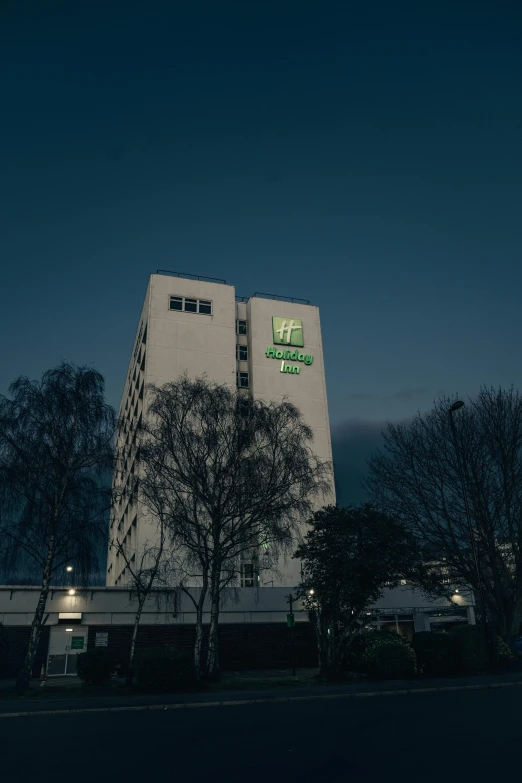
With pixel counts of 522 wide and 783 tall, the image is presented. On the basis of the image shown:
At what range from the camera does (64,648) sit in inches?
1280

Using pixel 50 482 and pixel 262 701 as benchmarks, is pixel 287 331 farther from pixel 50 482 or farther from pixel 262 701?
pixel 262 701

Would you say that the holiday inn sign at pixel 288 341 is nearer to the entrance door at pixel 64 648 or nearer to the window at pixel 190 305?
the window at pixel 190 305

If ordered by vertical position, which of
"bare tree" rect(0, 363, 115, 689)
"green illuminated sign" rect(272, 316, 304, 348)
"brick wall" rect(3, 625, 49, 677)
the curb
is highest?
"green illuminated sign" rect(272, 316, 304, 348)

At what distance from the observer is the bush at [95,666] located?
25.4 m

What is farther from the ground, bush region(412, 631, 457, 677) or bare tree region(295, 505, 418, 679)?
bare tree region(295, 505, 418, 679)

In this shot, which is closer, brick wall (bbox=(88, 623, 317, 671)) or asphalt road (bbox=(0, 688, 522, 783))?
asphalt road (bbox=(0, 688, 522, 783))

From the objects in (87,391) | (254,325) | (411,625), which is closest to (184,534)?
(87,391)

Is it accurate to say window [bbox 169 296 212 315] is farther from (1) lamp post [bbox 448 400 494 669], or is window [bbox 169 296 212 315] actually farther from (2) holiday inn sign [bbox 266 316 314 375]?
(1) lamp post [bbox 448 400 494 669]

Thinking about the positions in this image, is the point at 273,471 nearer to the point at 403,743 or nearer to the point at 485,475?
the point at 485,475

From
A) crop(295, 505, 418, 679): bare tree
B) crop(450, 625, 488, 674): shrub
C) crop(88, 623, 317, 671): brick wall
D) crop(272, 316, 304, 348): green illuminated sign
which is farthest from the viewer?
crop(272, 316, 304, 348): green illuminated sign

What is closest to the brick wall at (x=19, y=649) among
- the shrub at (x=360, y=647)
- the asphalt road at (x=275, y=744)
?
the asphalt road at (x=275, y=744)

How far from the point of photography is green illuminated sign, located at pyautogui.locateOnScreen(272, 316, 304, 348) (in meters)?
55.8

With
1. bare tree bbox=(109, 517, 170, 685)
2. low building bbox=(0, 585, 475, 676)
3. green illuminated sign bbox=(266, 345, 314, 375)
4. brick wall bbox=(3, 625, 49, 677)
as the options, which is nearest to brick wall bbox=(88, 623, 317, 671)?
low building bbox=(0, 585, 475, 676)

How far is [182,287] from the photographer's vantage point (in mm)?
54250
